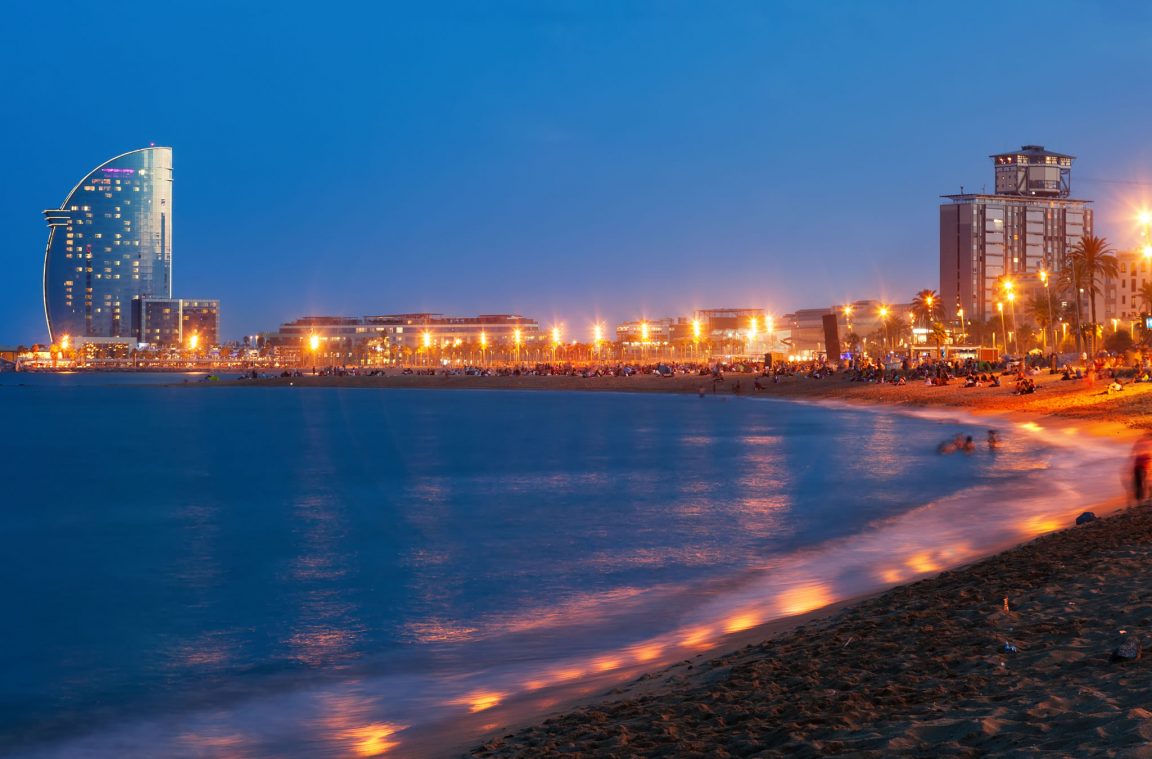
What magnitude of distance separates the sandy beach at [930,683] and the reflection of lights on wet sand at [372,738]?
99 cm

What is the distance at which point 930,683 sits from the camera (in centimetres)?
688

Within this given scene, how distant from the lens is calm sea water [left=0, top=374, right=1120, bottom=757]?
32.1 feet

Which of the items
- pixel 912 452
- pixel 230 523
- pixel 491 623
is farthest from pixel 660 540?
pixel 912 452

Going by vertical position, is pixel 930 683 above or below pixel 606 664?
above

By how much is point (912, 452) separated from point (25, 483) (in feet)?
91.2

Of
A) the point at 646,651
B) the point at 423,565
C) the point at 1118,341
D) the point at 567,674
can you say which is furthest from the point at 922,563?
the point at 1118,341

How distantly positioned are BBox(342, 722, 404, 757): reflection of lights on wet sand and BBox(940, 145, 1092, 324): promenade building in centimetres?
15943

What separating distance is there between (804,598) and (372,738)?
6.28 m

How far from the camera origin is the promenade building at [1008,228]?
16325 centimetres

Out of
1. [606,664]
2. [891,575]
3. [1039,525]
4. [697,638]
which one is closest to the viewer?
[606,664]

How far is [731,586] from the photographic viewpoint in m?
14.8

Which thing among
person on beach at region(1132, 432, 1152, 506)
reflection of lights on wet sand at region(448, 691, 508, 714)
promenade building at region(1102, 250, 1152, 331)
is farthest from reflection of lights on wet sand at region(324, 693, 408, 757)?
promenade building at region(1102, 250, 1152, 331)

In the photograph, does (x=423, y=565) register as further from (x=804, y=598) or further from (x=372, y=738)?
(x=372, y=738)

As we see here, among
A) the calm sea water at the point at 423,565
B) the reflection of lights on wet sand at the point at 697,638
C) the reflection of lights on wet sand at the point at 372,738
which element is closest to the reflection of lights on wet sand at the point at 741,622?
the calm sea water at the point at 423,565
